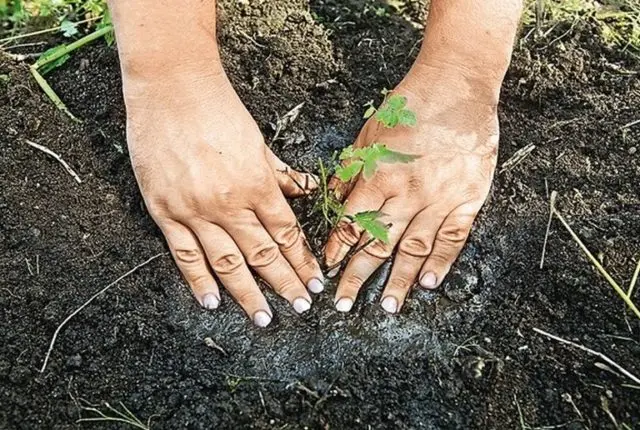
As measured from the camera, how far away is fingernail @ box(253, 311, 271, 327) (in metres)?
2.03

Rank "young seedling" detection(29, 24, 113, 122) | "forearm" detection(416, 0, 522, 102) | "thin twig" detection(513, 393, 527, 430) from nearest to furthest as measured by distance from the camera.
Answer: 1. "thin twig" detection(513, 393, 527, 430)
2. "forearm" detection(416, 0, 522, 102)
3. "young seedling" detection(29, 24, 113, 122)

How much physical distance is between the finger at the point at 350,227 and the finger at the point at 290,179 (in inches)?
5.3

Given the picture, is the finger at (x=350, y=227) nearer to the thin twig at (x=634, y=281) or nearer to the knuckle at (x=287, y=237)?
the knuckle at (x=287, y=237)

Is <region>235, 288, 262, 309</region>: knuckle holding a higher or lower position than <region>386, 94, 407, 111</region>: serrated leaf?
lower

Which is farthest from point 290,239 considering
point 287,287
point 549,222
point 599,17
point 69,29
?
point 599,17

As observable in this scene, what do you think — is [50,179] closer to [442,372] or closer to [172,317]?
[172,317]

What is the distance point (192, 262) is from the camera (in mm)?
2059

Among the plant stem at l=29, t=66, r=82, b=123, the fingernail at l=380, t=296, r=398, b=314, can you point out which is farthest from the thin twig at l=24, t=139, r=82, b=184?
the fingernail at l=380, t=296, r=398, b=314

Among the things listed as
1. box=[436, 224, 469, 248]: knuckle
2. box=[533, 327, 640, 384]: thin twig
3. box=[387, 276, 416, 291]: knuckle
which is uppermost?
box=[436, 224, 469, 248]: knuckle

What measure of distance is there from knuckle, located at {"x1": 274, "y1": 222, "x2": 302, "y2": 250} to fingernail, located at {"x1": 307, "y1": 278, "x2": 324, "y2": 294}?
0.10 metres

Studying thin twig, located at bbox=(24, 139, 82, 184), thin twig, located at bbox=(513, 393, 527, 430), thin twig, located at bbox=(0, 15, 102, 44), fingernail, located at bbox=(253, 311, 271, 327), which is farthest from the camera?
thin twig, located at bbox=(0, 15, 102, 44)

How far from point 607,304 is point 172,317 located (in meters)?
Result: 0.99

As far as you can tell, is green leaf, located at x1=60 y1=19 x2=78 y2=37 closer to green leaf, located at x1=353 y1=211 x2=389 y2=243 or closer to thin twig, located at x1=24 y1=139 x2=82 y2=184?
thin twig, located at x1=24 y1=139 x2=82 y2=184

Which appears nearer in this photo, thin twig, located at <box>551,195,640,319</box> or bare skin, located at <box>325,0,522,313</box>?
thin twig, located at <box>551,195,640,319</box>
